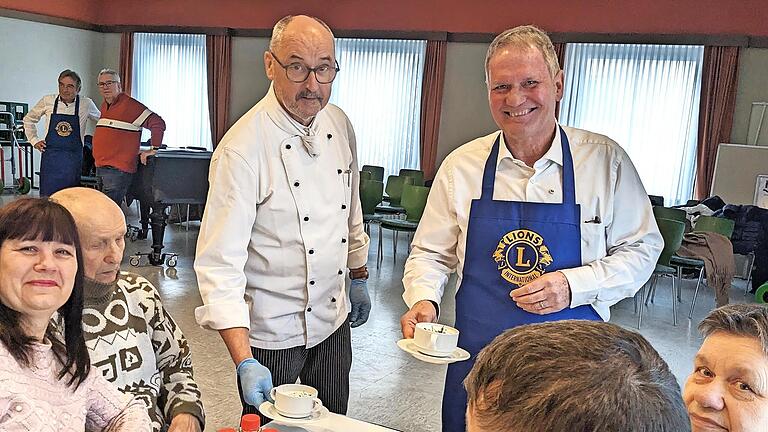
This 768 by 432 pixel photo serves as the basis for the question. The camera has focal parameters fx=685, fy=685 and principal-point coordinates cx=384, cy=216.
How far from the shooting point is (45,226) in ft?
4.59

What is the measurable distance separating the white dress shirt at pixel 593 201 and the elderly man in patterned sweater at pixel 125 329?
657mm

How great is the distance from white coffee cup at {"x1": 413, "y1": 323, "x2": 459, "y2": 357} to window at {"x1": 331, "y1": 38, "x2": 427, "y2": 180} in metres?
8.35

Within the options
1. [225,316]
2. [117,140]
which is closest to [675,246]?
[225,316]

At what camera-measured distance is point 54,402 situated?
1.37 metres

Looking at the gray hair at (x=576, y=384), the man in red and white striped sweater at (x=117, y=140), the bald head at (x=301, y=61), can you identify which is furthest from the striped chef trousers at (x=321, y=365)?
the man in red and white striped sweater at (x=117, y=140)

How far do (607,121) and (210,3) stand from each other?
634 centimetres

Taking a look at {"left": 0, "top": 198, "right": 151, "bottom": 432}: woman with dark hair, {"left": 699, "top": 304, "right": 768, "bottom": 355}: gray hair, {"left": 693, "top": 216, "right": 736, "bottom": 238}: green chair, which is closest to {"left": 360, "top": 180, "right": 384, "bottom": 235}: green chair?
{"left": 693, "top": 216, "right": 736, "bottom": 238}: green chair

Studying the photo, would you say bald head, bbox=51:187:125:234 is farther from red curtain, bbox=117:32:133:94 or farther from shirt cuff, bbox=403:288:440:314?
red curtain, bbox=117:32:133:94

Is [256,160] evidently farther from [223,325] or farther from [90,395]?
[90,395]

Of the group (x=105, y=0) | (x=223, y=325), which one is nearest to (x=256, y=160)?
(x=223, y=325)

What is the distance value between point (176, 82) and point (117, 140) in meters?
5.30

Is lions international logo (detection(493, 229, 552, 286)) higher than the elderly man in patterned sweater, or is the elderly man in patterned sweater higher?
lions international logo (detection(493, 229, 552, 286))

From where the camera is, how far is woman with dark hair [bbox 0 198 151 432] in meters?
1.32

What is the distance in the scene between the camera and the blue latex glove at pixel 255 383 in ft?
5.28
